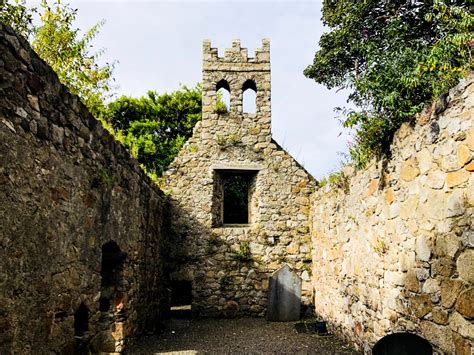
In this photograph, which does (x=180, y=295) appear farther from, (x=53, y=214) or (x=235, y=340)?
(x=53, y=214)

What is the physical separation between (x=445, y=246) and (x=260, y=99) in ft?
24.2

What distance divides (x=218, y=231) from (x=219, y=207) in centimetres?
66

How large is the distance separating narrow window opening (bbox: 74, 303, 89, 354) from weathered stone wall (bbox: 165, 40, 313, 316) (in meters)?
5.06

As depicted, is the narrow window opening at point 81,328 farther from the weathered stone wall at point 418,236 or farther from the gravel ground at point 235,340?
the weathered stone wall at point 418,236

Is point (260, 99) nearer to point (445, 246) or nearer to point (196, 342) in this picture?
point (196, 342)

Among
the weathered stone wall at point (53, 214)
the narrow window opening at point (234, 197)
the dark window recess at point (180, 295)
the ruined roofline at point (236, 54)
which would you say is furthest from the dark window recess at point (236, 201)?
the weathered stone wall at point (53, 214)

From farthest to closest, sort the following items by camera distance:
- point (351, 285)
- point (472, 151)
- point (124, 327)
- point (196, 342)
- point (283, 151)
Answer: point (283, 151)
point (196, 342)
point (351, 285)
point (124, 327)
point (472, 151)

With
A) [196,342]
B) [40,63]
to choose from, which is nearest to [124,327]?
[196,342]

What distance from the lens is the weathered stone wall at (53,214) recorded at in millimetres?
2730

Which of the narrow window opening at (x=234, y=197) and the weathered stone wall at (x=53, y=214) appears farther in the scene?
the narrow window opening at (x=234, y=197)

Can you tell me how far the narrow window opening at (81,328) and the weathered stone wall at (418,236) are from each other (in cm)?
337

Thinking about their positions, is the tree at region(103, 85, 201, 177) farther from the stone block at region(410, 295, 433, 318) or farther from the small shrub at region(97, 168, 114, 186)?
the stone block at region(410, 295, 433, 318)

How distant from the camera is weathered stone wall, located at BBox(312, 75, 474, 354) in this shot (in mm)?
3146

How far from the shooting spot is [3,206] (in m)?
2.63
